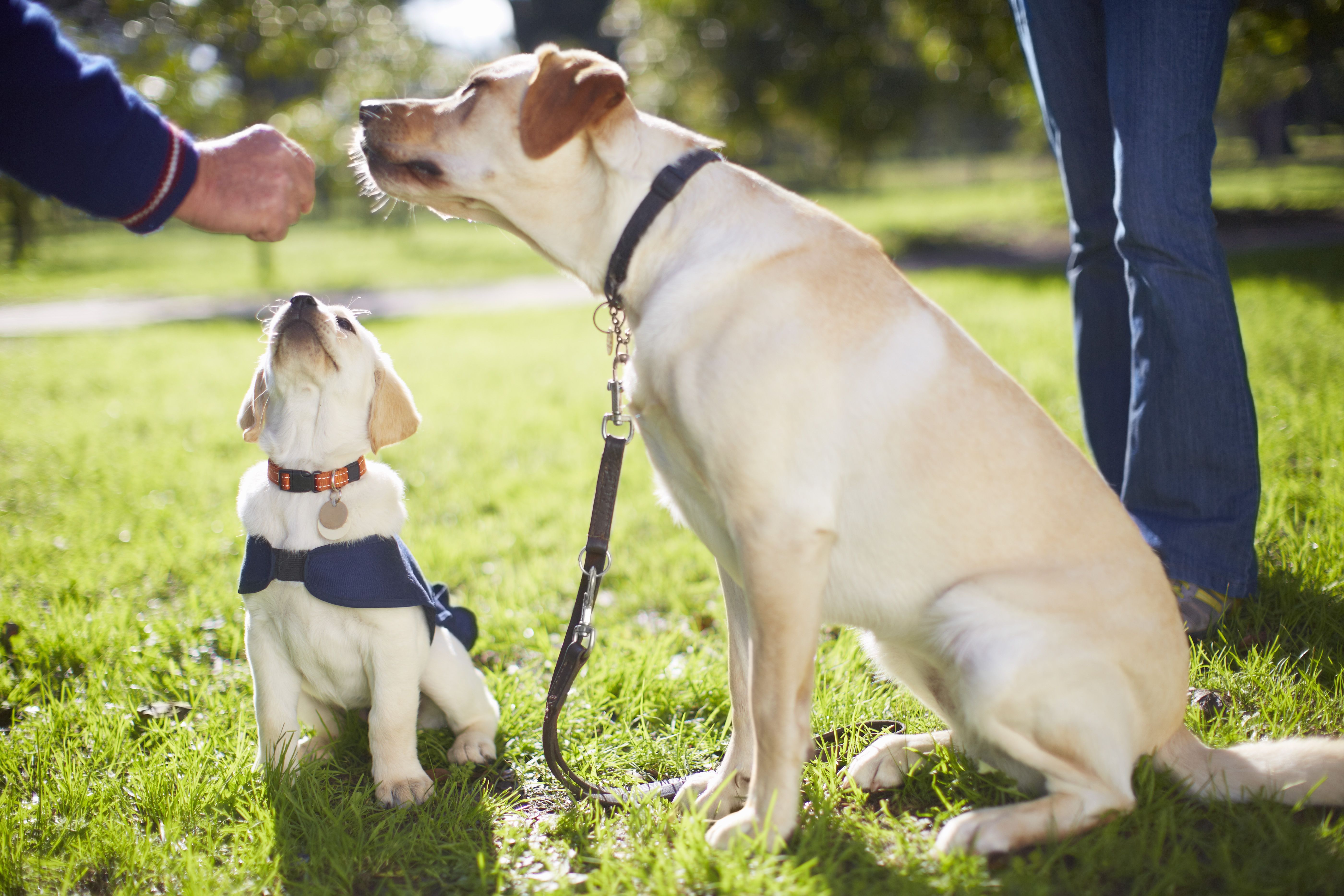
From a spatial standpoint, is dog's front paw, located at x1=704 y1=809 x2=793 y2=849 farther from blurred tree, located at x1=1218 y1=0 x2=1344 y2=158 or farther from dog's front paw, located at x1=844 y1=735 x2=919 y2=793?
blurred tree, located at x1=1218 y1=0 x2=1344 y2=158

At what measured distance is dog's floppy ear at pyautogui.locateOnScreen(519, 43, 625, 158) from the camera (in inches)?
80.5

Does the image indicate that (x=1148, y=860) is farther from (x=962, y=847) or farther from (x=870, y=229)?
(x=870, y=229)

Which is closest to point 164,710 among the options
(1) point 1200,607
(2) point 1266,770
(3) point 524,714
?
(3) point 524,714

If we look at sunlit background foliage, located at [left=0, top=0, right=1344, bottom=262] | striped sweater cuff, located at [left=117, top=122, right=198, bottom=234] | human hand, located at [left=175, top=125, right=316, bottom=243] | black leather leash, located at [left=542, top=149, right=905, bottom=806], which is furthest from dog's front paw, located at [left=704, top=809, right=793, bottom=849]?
sunlit background foliage, located at [left=0, top=0, right=1344, bottom=262]

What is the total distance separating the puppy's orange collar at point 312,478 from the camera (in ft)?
7.56

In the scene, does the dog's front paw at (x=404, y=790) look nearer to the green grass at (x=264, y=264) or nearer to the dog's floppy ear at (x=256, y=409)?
the dog's floppy ear at (x=256, y=409)

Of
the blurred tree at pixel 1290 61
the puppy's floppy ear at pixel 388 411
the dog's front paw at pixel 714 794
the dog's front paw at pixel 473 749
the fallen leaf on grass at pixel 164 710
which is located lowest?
the fallen leaf on grass at pixel 164 710

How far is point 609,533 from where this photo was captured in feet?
7.47

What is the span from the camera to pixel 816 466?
76.2 inches

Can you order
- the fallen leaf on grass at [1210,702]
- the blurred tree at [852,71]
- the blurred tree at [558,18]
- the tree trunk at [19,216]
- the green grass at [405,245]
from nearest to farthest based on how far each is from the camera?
the fallen leaf on grass at [1210,702], the tree trunk at [19,216], the blurred tree at [852,71], the green grass at [405,245], the blurred tree at [558,18]

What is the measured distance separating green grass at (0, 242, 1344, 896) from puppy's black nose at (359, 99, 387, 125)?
1705 mm

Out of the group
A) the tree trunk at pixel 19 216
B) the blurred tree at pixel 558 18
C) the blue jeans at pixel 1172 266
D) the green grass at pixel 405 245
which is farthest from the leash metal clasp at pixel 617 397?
the blurred tree at pixel 558 18

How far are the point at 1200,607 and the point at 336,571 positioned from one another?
8.47ft

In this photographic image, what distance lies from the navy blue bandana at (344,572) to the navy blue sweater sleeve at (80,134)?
0.92m
